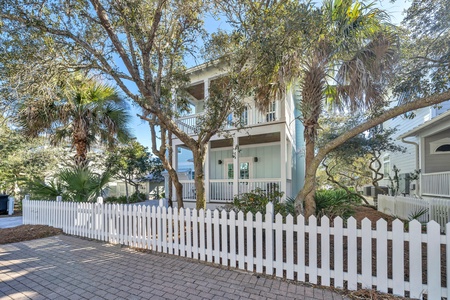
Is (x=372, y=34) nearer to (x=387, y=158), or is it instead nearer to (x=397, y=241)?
(x=397, y=241)

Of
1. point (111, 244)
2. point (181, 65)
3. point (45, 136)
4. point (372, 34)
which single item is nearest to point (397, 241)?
point (372, 34)

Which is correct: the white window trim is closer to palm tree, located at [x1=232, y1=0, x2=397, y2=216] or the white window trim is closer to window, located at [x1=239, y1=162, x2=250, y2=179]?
window, located at [x1=239, y1=162, x2=250, y2=179]

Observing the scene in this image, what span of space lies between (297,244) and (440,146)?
993 cm

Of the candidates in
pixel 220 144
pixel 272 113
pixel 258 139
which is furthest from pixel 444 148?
pixel 220 144

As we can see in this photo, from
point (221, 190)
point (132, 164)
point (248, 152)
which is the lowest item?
point (221, 190)

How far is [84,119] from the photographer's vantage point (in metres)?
9.41

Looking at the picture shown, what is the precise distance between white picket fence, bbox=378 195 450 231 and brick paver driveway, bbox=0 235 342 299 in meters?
5.94

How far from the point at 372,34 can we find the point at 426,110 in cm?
977

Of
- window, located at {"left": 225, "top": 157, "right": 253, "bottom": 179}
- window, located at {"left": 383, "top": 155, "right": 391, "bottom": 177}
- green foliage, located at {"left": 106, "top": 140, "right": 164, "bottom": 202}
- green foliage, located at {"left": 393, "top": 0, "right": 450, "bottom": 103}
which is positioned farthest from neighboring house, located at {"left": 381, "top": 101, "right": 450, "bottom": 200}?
green foliage, located at {"left": 106, "top": 140, "right": 164, "bottom": 202}

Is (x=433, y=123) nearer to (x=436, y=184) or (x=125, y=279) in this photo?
(x=436, y=184)

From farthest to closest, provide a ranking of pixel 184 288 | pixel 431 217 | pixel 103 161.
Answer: pixel 103 161 < pixel 431 217 < pixel 184 288

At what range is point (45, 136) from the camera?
10.4 meters

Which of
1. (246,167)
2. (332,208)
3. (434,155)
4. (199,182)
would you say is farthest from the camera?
(246,167)

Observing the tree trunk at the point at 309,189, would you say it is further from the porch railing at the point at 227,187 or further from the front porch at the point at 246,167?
the porch railing at the point at 227,187
